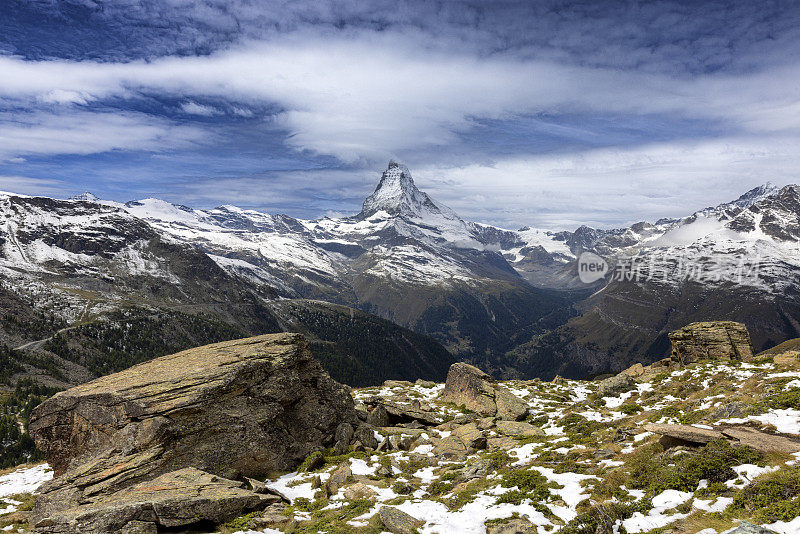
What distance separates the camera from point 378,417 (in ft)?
132

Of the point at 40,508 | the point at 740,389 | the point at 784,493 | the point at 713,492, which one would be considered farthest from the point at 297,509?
the point at 740,389

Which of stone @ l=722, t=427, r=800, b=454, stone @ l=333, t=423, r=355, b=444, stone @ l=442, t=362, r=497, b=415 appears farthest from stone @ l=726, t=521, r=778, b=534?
stone @ l=442, t=362, r=497, b=415

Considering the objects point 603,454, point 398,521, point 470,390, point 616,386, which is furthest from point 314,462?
point 616,386

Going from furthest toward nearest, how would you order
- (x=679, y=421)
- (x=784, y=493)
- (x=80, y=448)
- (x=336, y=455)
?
(x=336, y=455)
(x=80, y=448)
(x=679, y=421)
(x=784, y=493)

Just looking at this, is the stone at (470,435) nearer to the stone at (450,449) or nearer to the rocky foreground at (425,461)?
the rocky foreground at (425,461)

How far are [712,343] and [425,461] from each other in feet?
160

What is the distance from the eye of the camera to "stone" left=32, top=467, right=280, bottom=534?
61.5ft

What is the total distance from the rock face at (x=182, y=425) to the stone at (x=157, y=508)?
26 centimetres

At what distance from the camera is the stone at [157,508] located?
18.8m

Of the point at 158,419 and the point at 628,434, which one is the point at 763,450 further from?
the point at 158,419

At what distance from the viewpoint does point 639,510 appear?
15.6 metres

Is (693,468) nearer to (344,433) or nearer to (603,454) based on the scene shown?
(603,454)

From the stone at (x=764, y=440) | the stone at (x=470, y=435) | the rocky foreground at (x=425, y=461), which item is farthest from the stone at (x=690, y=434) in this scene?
the stone at (x=470, y=435)

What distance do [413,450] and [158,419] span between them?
800 inches
